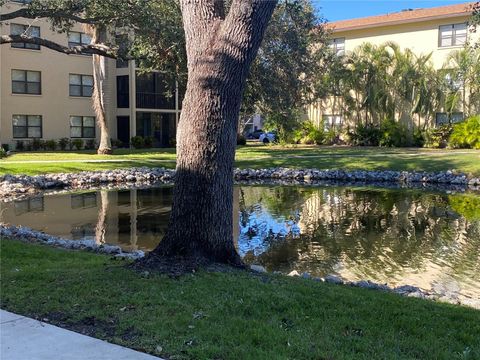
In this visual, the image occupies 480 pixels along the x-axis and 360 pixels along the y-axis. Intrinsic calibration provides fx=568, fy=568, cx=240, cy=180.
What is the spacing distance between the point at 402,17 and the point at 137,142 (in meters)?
20.8

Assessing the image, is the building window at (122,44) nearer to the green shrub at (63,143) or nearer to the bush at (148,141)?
the green shrub at (63,143)

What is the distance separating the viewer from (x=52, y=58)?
124 feet

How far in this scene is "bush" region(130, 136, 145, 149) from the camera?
4012 centimetres

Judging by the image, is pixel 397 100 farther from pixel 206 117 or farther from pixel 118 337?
pixel 118 337

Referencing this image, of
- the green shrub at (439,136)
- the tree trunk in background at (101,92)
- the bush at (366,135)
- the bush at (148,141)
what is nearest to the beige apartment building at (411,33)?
the green shrub at (439,136)

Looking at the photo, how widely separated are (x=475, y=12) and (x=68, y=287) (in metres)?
11.0

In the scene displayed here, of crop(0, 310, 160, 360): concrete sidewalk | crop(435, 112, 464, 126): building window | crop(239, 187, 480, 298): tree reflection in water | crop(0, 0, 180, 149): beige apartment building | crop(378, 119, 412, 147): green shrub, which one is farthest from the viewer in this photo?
Answer: crop(378, 119, 412, 147): green shrub

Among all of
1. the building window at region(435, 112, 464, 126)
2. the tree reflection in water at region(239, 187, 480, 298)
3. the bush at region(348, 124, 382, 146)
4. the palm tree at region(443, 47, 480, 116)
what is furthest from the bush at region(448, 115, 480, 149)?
the tree reflection in water at region(239, 187, 480, 298)

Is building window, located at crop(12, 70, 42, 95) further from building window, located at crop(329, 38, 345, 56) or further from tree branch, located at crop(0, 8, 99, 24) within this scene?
building window, located at crop(329, 38, 345, 56)

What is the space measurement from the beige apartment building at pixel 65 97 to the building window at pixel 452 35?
19.3 metres

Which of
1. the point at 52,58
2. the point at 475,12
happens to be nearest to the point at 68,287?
the point at 475,12

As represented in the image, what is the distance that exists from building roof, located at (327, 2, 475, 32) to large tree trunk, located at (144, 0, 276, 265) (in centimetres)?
3254

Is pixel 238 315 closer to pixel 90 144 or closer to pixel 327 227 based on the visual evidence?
pixel 327 227

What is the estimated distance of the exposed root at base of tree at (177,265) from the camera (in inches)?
267
